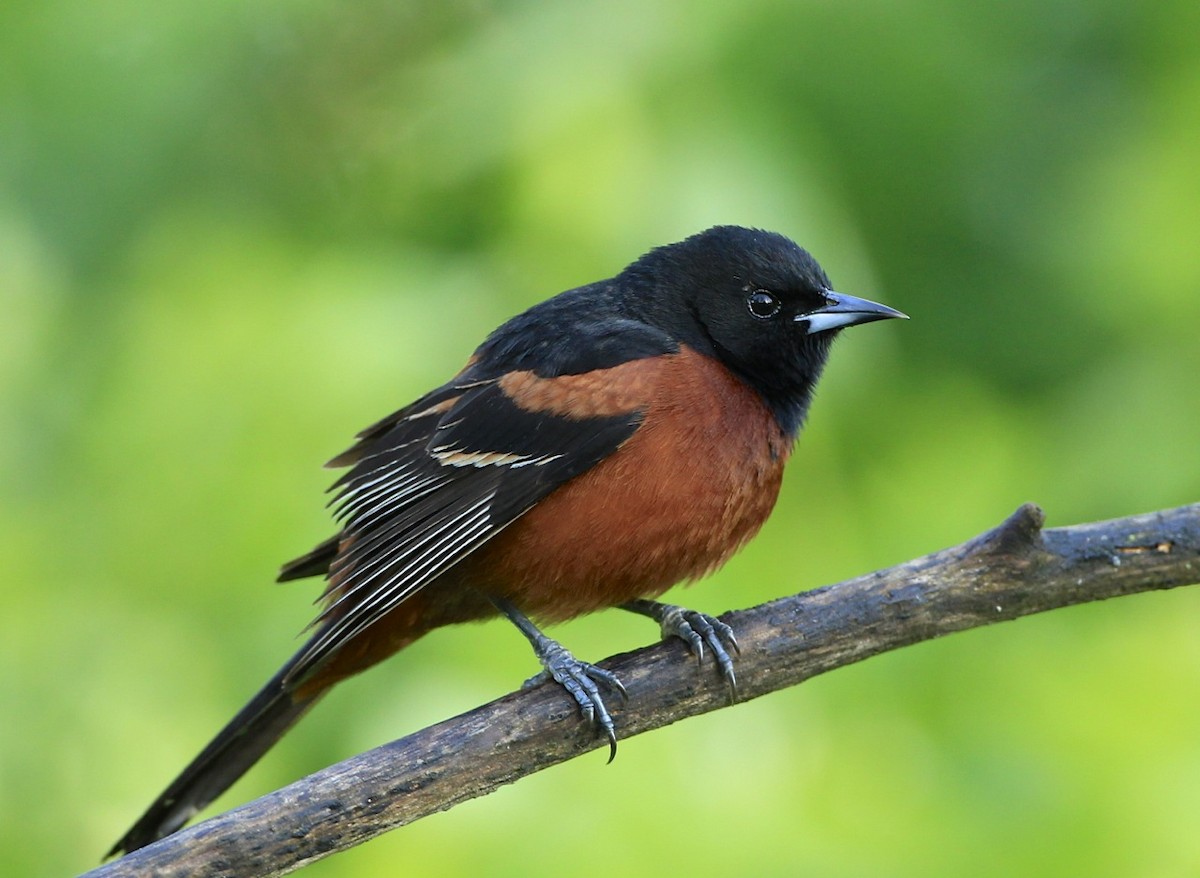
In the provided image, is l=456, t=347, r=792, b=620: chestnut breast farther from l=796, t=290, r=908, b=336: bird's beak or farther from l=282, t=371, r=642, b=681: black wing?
l=796, t=290, r=908, b=336: bird's beak

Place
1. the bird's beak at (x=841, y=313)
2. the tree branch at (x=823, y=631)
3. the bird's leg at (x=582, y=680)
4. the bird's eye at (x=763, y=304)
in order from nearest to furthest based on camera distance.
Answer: the tree branch at (x=823, y=631) < the bird's leg at (x=582, y=680) < the bird's beak at (x=841, y=313) < the bird's eye at (x=763, y=304)

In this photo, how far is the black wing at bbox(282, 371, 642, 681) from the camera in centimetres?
344

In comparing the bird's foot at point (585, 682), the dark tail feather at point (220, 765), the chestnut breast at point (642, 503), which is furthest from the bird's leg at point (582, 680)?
the dark tail feather at point (220, 765)

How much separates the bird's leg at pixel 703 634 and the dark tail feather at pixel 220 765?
3.07 feet

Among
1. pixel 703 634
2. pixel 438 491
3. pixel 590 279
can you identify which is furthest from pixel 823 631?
pixel 590 279

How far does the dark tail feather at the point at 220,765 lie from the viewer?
3551mm

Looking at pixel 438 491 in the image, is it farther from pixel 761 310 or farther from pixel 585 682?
pixel 761 310

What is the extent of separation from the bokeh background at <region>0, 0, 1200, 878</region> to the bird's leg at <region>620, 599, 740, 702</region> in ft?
0.40

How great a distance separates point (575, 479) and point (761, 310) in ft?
Answer: 2.44

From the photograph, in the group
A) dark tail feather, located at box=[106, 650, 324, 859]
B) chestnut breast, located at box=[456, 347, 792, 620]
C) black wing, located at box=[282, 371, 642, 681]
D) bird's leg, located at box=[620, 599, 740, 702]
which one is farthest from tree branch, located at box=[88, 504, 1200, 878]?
dark tail feather, located at box=[106, 650, 324, 859]

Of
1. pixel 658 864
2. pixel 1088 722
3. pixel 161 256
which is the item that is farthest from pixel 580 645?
pixel 161 256

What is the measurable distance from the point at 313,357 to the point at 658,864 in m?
1.51

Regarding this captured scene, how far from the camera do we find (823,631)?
324 cm

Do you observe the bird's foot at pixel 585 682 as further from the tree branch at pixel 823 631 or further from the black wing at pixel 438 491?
the black wing at pixel 438 491
